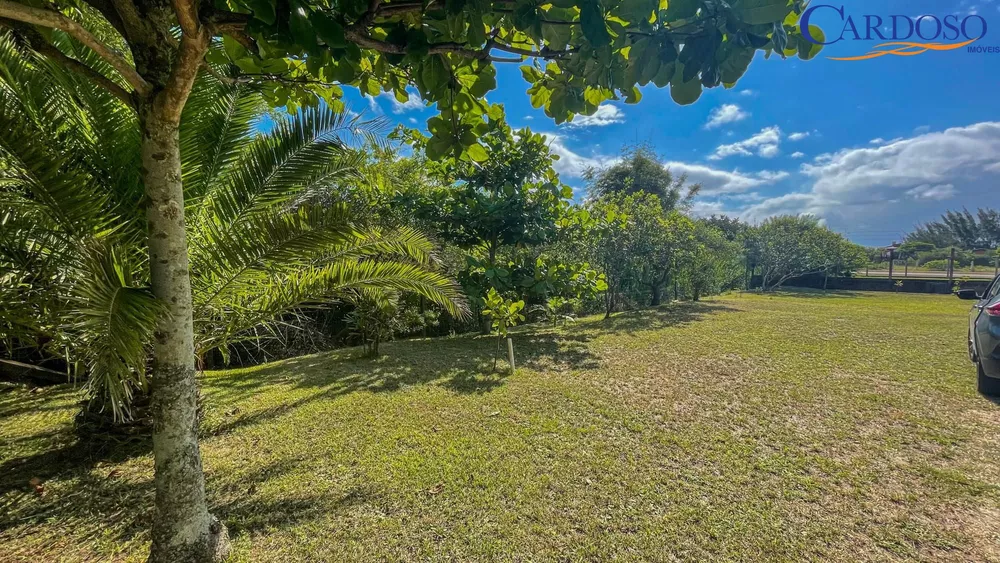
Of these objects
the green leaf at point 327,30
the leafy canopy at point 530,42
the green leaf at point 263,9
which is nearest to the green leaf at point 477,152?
the leafy canopy at point 530,42

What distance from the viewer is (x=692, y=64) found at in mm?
1029

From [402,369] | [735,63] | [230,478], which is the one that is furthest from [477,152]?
[402,369]

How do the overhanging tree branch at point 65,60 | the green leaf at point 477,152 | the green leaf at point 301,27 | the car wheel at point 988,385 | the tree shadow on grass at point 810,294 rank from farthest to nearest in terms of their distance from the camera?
the tree shadow on grass at point 810,294
the car wheel at point 988,385
the green leaf at point 477,152
the overhanging tree branch at point 65,60
the green leaf at point 301,27

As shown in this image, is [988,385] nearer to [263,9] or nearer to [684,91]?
[684,91]

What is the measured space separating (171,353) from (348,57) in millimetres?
1447

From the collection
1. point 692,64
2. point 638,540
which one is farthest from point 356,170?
point 638,540

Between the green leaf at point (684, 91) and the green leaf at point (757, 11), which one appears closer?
the green leaf at point (757, 11)

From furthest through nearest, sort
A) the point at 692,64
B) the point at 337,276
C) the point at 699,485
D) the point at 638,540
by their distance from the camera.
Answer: the point at 337,276, the point at 699,485, the point at 638,540, the point at 692,64

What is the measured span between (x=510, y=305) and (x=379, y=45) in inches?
149

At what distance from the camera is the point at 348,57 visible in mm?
1168

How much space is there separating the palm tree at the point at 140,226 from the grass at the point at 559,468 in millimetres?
753

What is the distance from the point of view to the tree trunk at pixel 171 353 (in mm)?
1487

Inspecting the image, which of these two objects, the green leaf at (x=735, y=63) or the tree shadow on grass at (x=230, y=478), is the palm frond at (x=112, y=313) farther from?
the green leaf at (x=735, y=63)

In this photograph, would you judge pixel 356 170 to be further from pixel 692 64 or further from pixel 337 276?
pixel 692 64
